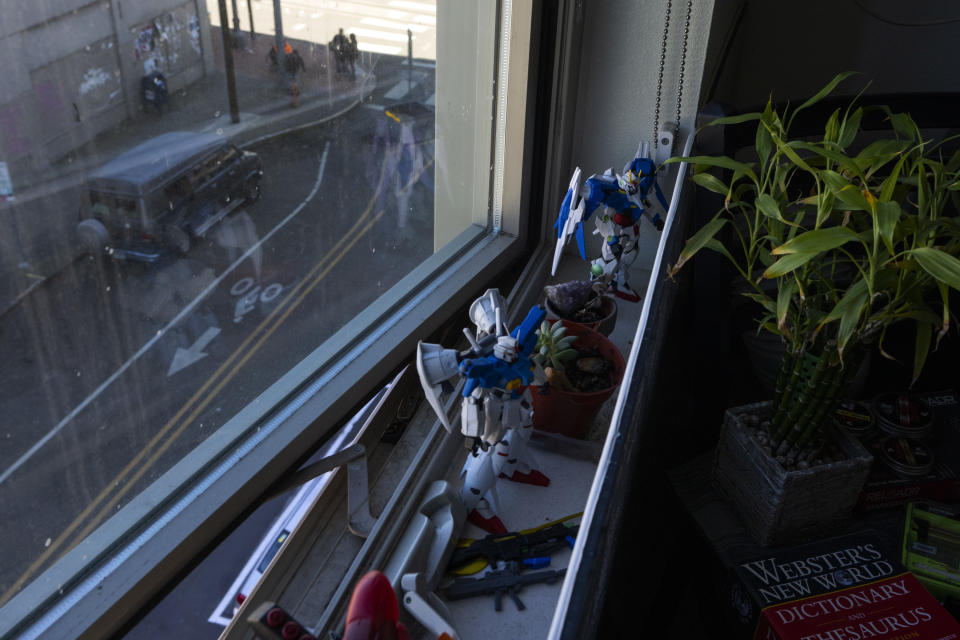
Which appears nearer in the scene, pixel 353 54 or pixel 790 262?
pixel 790 262

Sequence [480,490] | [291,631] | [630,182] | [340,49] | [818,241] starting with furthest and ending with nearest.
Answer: [630,182]
[340,49]
[480,490]
[818,241]
[291,631]

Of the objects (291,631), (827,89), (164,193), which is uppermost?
(827,89)

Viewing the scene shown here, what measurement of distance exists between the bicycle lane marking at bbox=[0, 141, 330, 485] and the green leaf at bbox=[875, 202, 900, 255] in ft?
2.32

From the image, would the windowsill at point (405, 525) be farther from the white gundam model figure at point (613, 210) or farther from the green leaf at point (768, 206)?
the green leaf at point (768, 206)

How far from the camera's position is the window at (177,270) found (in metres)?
0.67

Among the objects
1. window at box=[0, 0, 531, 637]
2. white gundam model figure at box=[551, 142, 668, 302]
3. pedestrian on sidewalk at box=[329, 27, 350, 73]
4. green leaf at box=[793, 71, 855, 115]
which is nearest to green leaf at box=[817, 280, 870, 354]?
green leaf at box=[793, 71, 855, 115]

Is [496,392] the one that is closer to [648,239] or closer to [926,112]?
[648,239]

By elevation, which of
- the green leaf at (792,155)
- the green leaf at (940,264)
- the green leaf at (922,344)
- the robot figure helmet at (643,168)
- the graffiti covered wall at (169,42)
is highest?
the graffiti covered wall at (169,42)

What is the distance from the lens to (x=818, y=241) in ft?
2.30

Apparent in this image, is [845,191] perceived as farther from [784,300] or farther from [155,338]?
[155,338]

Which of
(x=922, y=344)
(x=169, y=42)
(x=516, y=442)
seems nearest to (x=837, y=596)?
(x=922, y=344)

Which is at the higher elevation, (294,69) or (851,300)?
(294,69)

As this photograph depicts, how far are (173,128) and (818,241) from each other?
67 cm

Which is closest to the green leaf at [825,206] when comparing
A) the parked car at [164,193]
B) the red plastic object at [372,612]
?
the red plastic object at [372,612]
